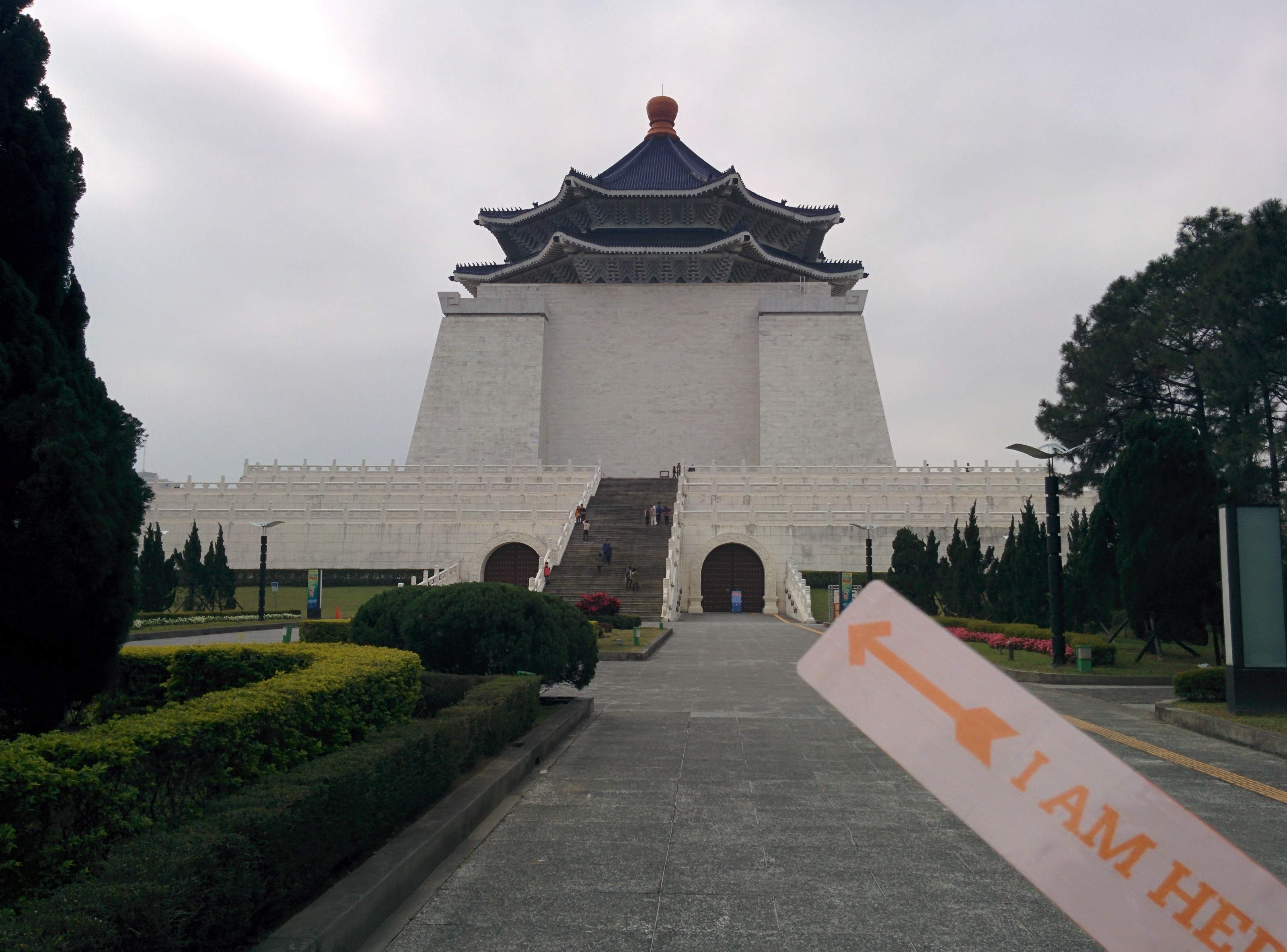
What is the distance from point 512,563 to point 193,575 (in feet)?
27.0

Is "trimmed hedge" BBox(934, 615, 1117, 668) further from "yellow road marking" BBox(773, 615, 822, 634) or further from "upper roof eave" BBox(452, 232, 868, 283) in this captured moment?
"upper roof eave" BBox(452, 232, 868, 283)

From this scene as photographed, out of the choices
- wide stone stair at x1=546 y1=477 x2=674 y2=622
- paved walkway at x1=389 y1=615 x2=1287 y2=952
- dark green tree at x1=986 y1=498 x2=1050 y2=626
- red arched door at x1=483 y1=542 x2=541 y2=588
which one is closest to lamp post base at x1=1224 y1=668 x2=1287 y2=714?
paved walkway at x1=389 y1=615 x2=1287 y2=952

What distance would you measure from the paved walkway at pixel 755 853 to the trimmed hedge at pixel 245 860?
41 centimetres

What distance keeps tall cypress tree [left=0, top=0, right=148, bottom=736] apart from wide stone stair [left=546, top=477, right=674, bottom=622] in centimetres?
1471

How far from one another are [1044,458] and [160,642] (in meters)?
14.1

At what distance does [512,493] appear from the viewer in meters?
29.3

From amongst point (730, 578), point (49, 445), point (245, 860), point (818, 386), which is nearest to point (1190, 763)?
point (245, 860)

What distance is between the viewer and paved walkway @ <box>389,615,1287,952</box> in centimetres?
344

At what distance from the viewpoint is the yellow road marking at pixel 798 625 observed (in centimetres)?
1988

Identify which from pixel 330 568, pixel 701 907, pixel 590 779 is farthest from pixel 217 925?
pixel 330 568

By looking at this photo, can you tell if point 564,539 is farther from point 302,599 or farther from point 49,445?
point 49,445

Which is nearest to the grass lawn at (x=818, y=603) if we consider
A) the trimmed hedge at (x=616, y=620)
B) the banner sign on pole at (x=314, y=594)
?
the trimmed hedge at (x=616, y=620)

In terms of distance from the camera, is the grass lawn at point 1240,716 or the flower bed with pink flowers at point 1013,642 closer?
the grass lawn at point 1240,716

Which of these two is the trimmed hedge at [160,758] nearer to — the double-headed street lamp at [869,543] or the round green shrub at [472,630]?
the round green shrub at [472,630]
